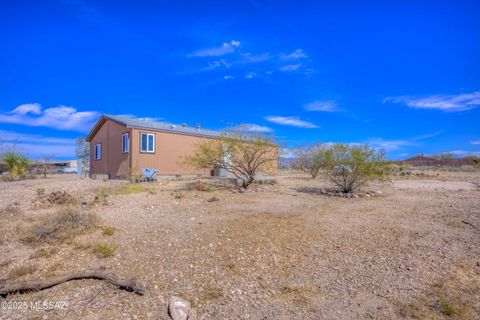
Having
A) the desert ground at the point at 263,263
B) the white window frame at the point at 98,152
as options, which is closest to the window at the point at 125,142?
the white window frame at the point at 98,152

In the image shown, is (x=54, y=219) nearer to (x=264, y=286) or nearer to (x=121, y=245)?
(x=121, y=245)

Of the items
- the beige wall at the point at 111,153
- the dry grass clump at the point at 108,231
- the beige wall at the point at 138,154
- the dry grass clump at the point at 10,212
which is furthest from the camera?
the beige wall at the point at 111,153

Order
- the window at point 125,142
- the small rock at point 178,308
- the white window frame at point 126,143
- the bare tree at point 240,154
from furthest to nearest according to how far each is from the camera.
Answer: the window at point 125,142 → the white window frame at point 126,143 → the bare tree at point 240,154 → the small rock at point 178,308

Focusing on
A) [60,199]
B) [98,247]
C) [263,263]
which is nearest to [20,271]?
[98,247]

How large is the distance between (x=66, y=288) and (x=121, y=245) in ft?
3.76

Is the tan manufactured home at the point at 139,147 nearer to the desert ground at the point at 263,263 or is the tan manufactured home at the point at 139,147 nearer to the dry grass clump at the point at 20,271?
the desert ground at the point at 263,263

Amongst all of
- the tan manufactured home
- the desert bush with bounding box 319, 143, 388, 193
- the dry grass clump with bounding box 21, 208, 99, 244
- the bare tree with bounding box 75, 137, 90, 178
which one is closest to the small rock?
the dry grass clump with bounding box 21, 208, 99, 244

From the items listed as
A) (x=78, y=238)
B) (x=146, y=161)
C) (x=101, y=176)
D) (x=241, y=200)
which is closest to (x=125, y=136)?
(x=146, y=161)

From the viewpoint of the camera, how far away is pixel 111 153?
15.9 metres

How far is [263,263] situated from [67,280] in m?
2.32

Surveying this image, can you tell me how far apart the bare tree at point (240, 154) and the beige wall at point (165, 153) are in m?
3.23

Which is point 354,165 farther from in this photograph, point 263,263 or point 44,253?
point 44,253

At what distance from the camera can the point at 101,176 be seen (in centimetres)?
1644

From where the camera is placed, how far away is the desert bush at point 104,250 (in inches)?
138
